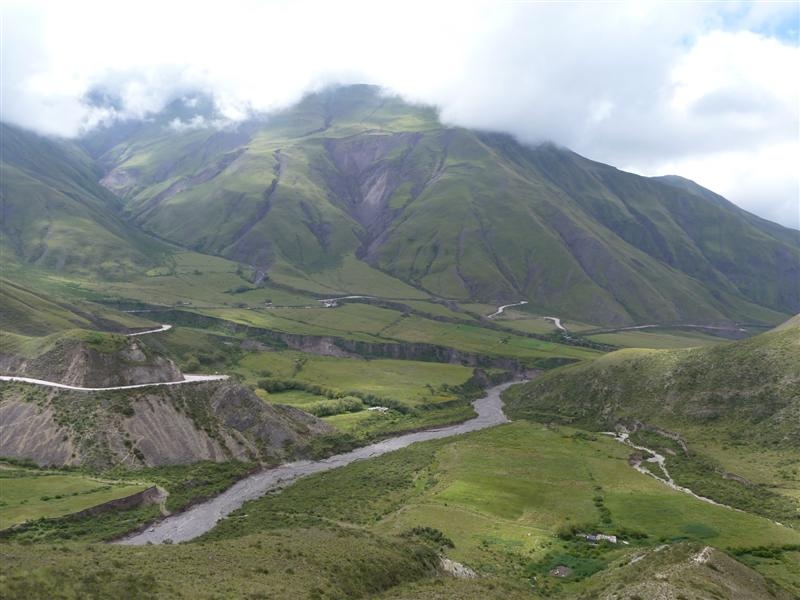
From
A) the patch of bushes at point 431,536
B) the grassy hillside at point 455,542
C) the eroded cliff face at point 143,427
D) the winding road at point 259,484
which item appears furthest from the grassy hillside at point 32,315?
the patch of bushes at point 431,536

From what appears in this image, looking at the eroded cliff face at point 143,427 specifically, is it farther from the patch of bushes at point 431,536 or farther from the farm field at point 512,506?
the patch of bushes at point 431,536

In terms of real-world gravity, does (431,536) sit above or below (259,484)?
above

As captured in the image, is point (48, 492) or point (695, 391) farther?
point (695, 391)

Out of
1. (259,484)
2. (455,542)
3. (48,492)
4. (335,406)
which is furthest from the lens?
(335,406)

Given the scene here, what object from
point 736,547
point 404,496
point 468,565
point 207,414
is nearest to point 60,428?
point 207,414

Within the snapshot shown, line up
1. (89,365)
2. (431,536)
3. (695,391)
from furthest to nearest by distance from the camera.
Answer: (695,391)
(89,365)
(431,536)

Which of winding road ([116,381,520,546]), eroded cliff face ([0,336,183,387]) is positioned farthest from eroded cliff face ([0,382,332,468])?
winding road ([116,381,520,546])

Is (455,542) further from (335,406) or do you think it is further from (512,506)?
(335,406)

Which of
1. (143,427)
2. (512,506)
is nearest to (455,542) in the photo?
(512,506)

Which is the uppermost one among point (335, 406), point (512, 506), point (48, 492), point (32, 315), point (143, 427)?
point (32, 315)
